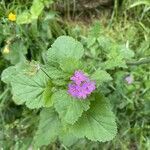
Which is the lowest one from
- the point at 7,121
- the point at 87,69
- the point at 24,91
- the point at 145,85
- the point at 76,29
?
the point at 7,121

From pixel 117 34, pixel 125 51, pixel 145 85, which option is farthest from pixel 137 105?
pixel 117 34

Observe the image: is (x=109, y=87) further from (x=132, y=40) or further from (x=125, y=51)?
(x=132, y=40)

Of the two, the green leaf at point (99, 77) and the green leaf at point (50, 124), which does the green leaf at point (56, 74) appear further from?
the green leaf at point (50, 124)

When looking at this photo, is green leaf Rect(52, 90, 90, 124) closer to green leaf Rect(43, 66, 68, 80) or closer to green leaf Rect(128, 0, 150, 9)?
green leaf Rect(43, 66, 68, 80)

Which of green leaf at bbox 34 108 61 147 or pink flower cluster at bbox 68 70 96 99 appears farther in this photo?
green leaf at bbox 34 108 61 147

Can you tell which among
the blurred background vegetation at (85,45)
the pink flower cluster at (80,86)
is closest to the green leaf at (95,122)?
the pink flower cluster at (80,86)

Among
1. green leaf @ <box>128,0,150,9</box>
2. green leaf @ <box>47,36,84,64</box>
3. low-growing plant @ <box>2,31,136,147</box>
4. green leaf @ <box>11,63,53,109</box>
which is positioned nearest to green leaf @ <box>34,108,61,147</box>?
low-growing plant @ <box>2,31,136,147</box>

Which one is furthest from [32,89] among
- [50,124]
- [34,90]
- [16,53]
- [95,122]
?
[16,53]
